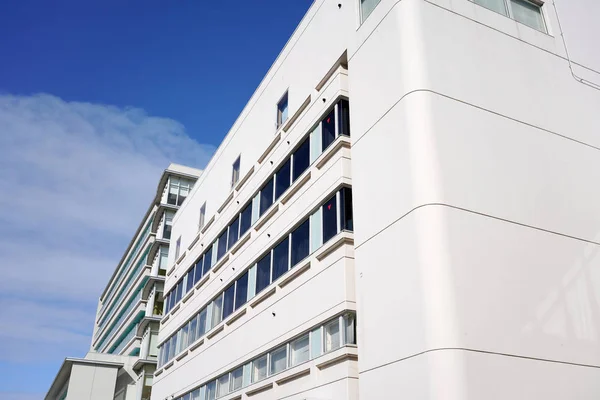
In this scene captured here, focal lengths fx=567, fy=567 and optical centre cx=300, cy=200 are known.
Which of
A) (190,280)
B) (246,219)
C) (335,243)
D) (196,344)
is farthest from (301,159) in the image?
(190,280)

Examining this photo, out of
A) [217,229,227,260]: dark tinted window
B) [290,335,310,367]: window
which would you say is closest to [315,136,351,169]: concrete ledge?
[290,335,310,367]: window

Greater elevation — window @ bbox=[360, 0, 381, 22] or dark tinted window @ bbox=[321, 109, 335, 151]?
window @ bbox=[360, 0, 381, 22]

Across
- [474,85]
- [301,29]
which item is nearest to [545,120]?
[474,85]

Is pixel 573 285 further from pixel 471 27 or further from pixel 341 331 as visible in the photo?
pixel 471 27

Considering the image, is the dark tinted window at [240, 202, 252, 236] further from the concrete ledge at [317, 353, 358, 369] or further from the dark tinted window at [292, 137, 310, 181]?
the concrete ledge at [317, 353, 358, 369]

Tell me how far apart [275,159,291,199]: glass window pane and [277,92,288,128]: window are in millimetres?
1797

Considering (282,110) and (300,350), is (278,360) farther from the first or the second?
(282,110)

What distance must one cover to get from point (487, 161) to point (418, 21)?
364 cm

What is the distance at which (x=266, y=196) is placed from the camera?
2017cm

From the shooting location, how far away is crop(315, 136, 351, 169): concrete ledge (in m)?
15.2

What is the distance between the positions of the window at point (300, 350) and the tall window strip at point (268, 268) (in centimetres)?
138

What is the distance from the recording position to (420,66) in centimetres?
1259

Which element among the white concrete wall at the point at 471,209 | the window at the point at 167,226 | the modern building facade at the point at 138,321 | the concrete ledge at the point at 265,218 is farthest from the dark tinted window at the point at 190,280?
the window at the point at 167,226

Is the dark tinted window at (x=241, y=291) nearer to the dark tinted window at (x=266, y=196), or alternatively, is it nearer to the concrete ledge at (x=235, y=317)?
the concrete ledge at (x=235, y=317)
